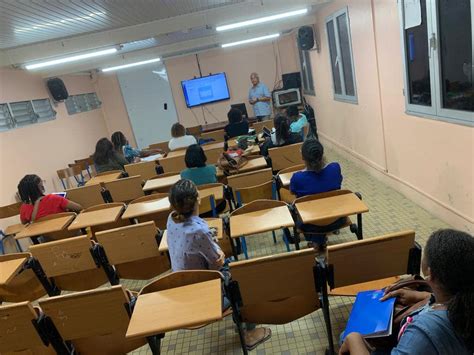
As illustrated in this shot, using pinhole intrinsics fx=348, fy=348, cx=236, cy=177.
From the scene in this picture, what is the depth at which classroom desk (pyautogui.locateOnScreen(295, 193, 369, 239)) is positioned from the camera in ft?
7.66

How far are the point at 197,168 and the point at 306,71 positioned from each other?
5.81 meters

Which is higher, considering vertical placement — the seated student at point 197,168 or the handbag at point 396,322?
the seated student at point 197,168

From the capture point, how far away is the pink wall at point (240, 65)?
945cm

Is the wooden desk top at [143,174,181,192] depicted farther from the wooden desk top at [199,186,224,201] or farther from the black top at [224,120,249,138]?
the black top at [224,120,249,138]

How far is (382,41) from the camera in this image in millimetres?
Result: 4023

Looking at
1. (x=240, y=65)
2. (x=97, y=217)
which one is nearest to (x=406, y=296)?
(x=97, y=217)

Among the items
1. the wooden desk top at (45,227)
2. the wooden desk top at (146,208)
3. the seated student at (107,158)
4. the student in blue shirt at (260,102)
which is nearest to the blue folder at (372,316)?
the wooden desk top at (146,208)

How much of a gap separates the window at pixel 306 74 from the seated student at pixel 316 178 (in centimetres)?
560

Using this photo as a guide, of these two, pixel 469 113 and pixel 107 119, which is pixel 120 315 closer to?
pixel 469 113

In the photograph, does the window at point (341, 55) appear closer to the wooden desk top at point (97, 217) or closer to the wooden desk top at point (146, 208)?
the wooden desk top at point (146, 208)

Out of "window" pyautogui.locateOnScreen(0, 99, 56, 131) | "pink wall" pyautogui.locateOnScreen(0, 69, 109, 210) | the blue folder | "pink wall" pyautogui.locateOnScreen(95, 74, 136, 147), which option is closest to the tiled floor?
the blue folder

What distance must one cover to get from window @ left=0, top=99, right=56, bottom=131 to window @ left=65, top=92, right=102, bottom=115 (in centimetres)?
86

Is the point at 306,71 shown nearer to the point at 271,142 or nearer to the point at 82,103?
the point at 271,142

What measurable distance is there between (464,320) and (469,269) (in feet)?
0.46
